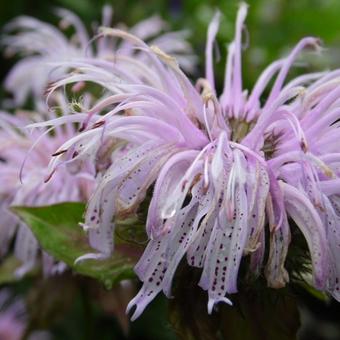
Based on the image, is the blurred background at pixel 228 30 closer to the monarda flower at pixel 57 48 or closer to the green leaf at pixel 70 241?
the monarda flower at pixel 57 48

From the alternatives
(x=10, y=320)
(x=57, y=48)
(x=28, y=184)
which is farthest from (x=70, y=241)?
(x=10, y=320)

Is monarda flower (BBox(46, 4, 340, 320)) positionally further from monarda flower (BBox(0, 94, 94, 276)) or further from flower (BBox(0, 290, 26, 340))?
flower (BBox(0, 290, 26, 340))

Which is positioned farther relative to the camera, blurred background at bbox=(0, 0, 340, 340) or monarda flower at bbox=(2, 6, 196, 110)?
blurred background at bbox=(0, 0, 340, 340)

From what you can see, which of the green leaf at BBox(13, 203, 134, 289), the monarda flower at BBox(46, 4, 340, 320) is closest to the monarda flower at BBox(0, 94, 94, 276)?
the green leaf at BBox(13, 203, 134, 289)

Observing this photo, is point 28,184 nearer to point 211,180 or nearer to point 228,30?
point 211,180

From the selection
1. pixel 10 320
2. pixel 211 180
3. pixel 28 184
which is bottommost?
pixel 10 320

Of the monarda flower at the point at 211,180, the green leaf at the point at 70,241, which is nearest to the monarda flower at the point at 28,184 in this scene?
the green leaf at the point at 70,241
